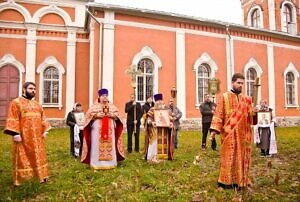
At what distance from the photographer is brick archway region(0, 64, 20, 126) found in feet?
Result: 56.0

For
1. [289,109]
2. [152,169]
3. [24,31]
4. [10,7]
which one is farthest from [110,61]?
[289,109]

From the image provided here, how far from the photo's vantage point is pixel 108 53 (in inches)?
583

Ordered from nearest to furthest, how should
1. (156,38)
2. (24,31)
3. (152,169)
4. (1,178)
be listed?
(1,178) < (152,169) < (156,38) < (24,31)

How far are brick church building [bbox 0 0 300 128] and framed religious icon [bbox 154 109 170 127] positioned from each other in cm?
704

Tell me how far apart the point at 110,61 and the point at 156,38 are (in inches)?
117

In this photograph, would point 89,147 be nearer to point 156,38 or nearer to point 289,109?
point 156,38

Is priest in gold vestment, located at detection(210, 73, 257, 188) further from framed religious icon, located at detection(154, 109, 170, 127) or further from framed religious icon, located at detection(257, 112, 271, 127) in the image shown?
framed religious icon, located at detection(257, 112, 271, 127)

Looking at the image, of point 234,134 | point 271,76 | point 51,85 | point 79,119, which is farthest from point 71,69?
point 234,134

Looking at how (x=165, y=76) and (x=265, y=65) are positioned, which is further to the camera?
(x=265, y=65)

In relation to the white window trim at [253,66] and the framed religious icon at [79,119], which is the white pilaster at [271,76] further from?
the framed religious icon at [79,119]

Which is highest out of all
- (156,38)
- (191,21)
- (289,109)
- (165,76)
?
(191,21)

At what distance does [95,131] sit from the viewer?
6.98 m

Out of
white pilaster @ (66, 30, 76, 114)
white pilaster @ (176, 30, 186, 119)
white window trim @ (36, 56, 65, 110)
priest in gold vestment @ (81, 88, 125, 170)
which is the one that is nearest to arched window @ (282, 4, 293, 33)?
white pilaster @ (176, 30, 186, 119)

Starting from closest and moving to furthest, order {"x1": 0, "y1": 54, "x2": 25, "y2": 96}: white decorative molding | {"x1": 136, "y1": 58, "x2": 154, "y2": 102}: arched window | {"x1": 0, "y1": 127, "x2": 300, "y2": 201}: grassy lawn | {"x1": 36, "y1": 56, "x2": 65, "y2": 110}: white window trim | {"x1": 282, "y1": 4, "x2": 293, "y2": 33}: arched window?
{"x1": 0, "y1": 127, "x2": 300, "y2": 201}: grassy lawn, {"x1": 136, "y1": 58, "x2": 154, "y2": 102}: arched window, {"x1": 0, "y1": 54, "x2": 25, "y2": 96}: white decorative molding, {"x1": 36, "y1": 56, "x2": 65, "y2": 110}: white window trim, {"x1": 282, "y1": 4, "x2": 293, "y2": 33}: arched window
